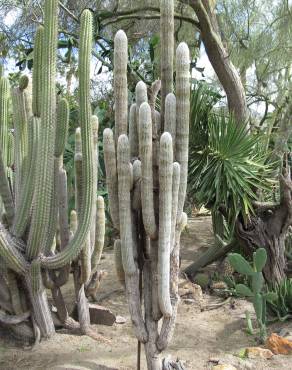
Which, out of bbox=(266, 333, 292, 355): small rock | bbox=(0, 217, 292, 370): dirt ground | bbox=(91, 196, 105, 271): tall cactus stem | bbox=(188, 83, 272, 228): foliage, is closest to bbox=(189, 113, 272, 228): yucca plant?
bbox=(188, 83, 272, 228): foliage

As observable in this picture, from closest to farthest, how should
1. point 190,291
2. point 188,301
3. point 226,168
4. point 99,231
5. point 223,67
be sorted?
point 99,231, point 226,168, point 188,301, point 190,291, point 223,67

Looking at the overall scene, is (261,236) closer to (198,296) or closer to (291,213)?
(291,213)

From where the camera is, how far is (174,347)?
3.91 meters

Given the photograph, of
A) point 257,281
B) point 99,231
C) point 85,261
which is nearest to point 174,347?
point 257,281

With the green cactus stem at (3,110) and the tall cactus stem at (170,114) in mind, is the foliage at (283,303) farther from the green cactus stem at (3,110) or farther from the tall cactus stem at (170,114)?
the green cactus stem at (3,110)

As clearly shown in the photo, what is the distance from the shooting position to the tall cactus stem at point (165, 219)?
290cm

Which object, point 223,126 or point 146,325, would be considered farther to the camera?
point 223,126

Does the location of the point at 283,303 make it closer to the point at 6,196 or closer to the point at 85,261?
the point at 85,261

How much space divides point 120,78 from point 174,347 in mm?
2128

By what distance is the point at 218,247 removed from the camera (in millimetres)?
5848

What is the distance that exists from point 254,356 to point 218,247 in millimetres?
2249

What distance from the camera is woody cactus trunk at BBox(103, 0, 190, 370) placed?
2977mm

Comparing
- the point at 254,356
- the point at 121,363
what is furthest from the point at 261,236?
the point at 121,363

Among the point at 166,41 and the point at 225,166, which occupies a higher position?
the point at 166,41
